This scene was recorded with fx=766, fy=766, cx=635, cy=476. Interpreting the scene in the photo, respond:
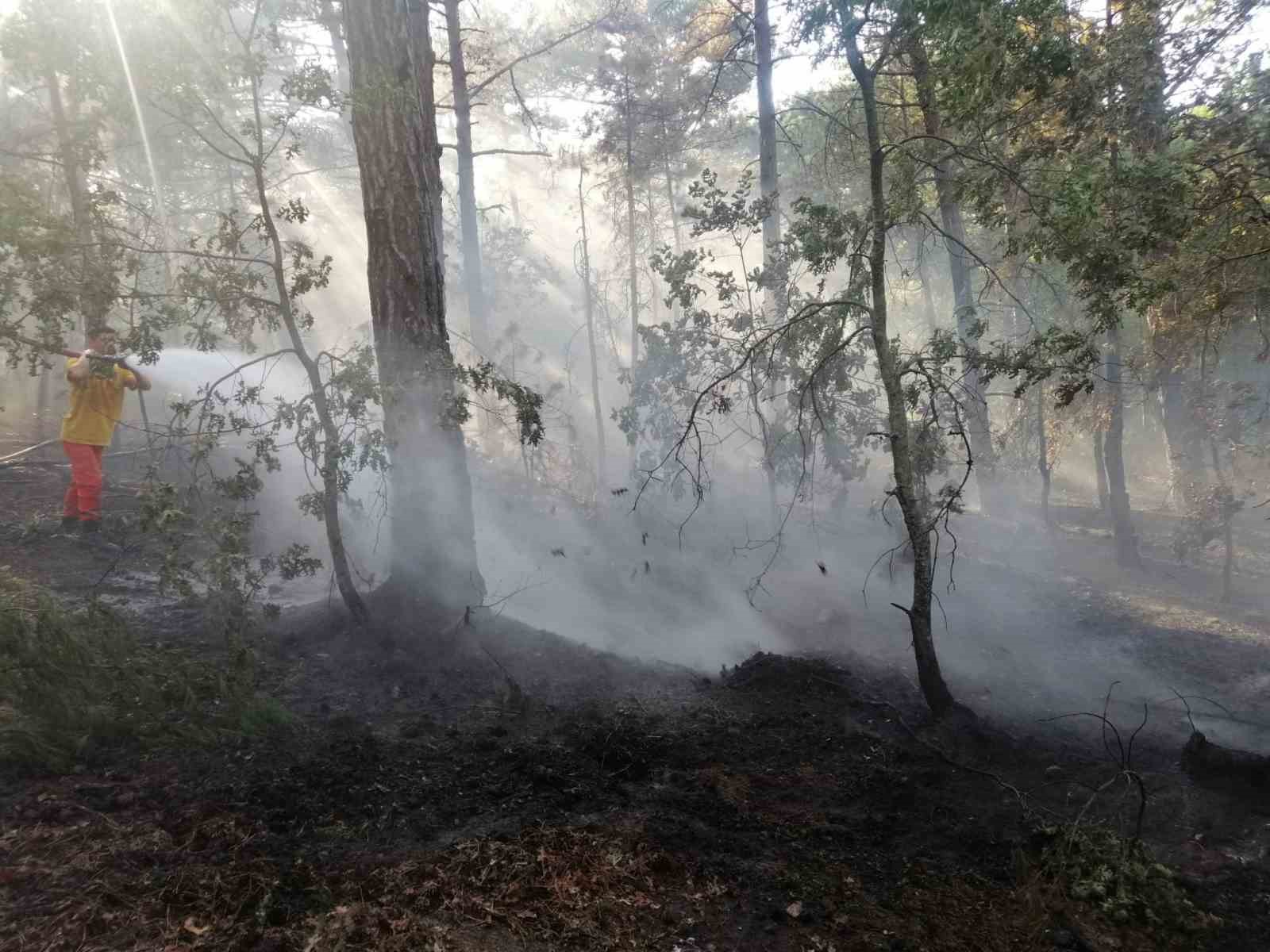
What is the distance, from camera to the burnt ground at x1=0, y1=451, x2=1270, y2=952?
128 inches

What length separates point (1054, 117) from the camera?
9.52 metres

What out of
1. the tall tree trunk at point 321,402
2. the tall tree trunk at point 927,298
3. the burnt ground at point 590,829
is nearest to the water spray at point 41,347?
the tall tree trunk at point 321,402

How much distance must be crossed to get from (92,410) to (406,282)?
454 centimetres

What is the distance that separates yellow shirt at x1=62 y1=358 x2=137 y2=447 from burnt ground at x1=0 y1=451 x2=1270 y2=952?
3.24 metres

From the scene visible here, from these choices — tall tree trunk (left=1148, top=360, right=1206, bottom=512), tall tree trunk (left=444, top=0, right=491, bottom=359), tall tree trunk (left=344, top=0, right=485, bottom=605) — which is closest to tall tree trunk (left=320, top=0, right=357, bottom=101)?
tall tree trunk (left=444, top=0, right=491, bottom=359)

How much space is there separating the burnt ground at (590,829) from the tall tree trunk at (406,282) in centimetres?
117

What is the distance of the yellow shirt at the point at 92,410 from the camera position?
8.34 meters

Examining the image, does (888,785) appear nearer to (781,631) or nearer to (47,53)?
(781,631)

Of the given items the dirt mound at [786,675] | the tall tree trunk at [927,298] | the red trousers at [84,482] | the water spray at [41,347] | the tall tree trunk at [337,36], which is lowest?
the dirt mound at [786,675]

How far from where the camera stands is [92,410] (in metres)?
8.47

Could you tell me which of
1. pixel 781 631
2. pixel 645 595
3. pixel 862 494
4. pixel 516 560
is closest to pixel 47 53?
pixel 516 560

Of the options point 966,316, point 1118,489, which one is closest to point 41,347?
point 966,316

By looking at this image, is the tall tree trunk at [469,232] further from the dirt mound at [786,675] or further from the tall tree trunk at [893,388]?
the tall tree trunk at [893,388]

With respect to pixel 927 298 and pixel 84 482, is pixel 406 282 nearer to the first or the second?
pixel 84 482
